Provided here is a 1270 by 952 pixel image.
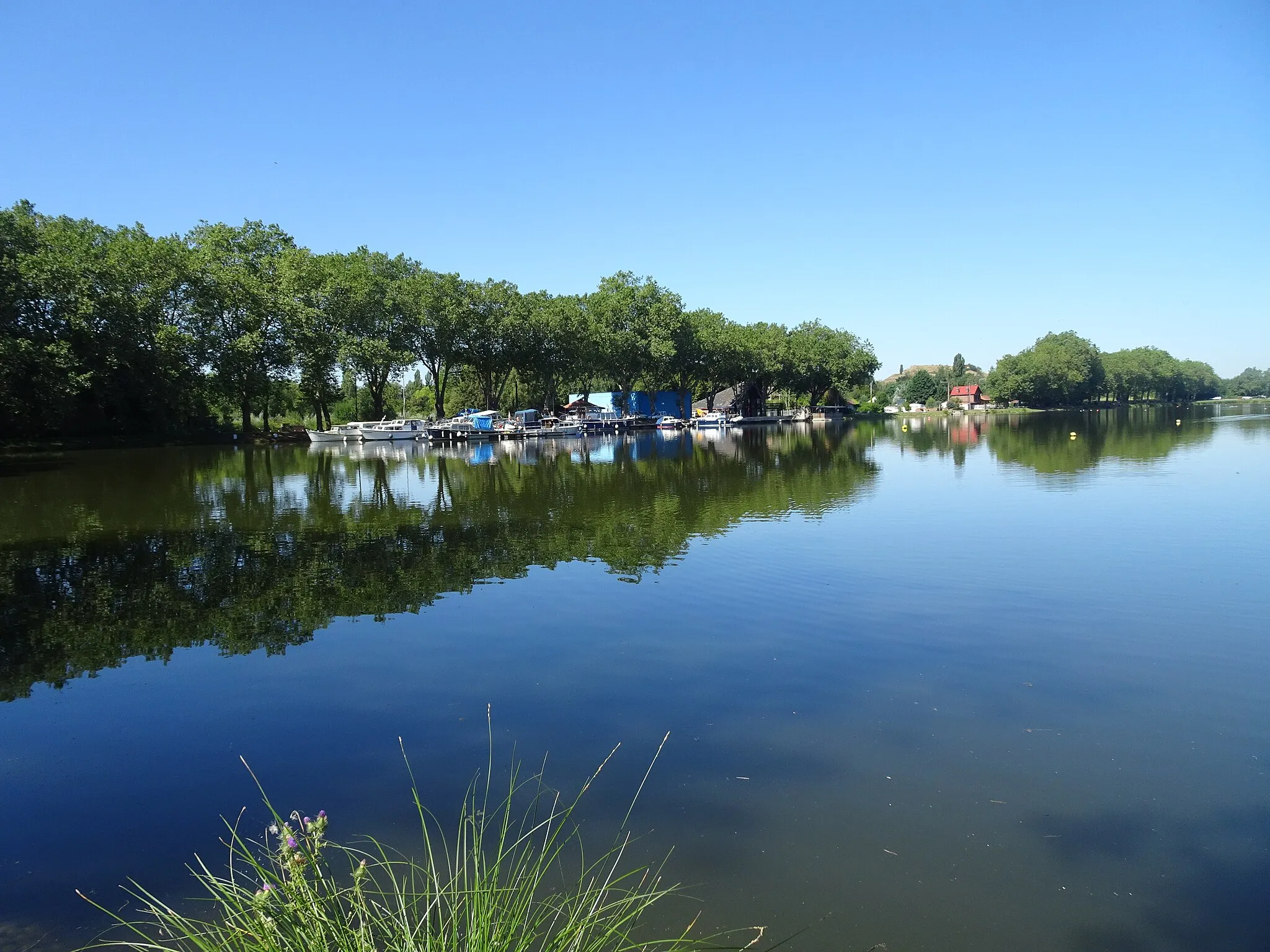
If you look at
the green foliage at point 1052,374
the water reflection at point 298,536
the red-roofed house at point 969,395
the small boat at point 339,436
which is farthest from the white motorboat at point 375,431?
the red-roofed house at point 969,395

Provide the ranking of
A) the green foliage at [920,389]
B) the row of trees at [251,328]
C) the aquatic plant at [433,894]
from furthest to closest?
the green foliage at [920,389] → the row of trees at [251,328] → the aquatic plant at [433,894]

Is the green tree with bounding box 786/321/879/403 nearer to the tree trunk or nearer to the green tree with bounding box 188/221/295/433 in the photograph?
the tree trunk

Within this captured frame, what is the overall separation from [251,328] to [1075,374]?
371 feet

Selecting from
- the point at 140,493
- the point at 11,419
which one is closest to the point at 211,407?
the point at 11,419

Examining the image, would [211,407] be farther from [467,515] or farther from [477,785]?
[477,785]

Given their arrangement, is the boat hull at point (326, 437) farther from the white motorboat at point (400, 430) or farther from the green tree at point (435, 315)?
the green tree at point (435, 315)

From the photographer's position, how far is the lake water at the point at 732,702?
4316 mm

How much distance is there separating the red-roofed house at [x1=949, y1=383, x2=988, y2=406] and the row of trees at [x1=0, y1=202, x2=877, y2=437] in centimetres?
7942

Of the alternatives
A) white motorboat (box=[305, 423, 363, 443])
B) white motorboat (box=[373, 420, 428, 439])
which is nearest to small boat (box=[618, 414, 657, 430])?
white motorboat (box=[373, 420, 428, 439])

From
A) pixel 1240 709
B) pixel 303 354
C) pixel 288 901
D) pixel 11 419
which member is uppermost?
pixel 303 354

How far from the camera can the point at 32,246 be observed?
4122 centimetres

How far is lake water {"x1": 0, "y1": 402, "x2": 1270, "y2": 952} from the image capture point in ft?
14.2

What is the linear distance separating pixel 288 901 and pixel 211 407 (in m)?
68.7

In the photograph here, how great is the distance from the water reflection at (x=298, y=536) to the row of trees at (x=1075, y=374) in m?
104
